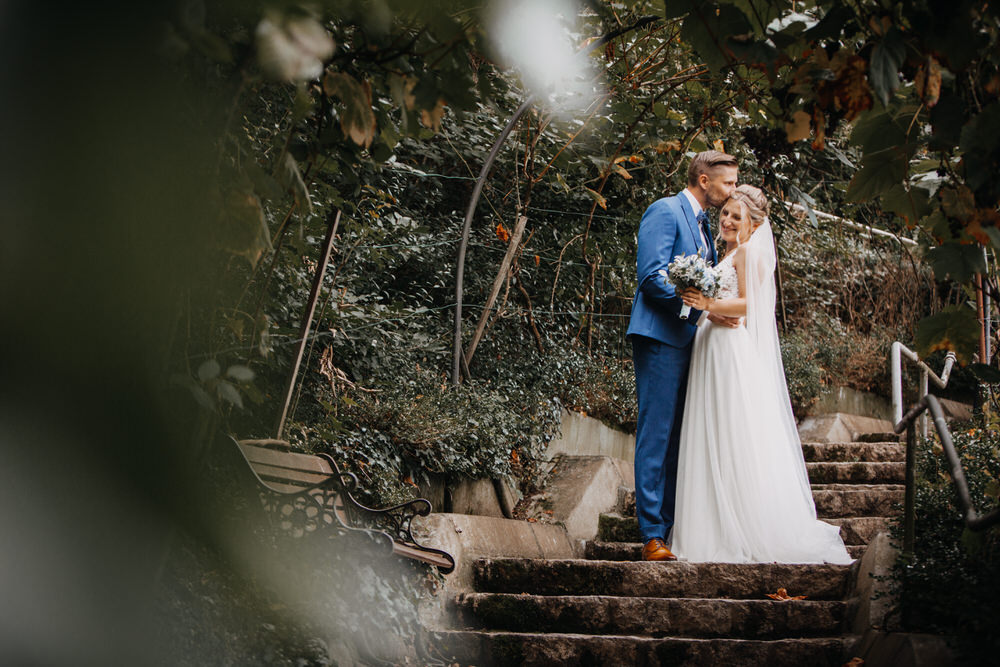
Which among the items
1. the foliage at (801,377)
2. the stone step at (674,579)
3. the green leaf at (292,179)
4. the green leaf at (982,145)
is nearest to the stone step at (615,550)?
the stone step at (674,579)

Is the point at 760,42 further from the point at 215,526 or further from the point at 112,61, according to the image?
the point at 215,526

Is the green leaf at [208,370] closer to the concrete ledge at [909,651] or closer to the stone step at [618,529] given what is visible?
the concrete ledge at [909,651]

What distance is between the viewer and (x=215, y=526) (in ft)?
8.63

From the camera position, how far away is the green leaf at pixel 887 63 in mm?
1913

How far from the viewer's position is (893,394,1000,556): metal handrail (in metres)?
2.47

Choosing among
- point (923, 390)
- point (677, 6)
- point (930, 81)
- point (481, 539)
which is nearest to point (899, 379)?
point (923, 390)

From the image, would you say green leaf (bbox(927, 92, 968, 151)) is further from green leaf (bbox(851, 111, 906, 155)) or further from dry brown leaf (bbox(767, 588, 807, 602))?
dry brown leaf (bbox(767, 588, 807, 602))

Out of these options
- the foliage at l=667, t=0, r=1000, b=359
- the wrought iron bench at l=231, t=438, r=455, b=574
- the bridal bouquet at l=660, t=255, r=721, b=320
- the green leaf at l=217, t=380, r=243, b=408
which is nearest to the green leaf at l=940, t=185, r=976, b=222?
the foliage at l=667, t=0, r=1000, b=359

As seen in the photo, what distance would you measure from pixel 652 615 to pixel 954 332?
81.6 inches

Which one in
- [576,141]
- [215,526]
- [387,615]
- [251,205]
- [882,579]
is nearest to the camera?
[251,205]

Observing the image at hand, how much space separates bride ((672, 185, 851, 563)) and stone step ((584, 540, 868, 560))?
1.41 ft

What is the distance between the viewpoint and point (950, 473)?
9.82 feet

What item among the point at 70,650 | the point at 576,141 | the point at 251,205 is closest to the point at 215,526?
the point at 70,650

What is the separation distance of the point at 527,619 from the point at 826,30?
291 centimetres
